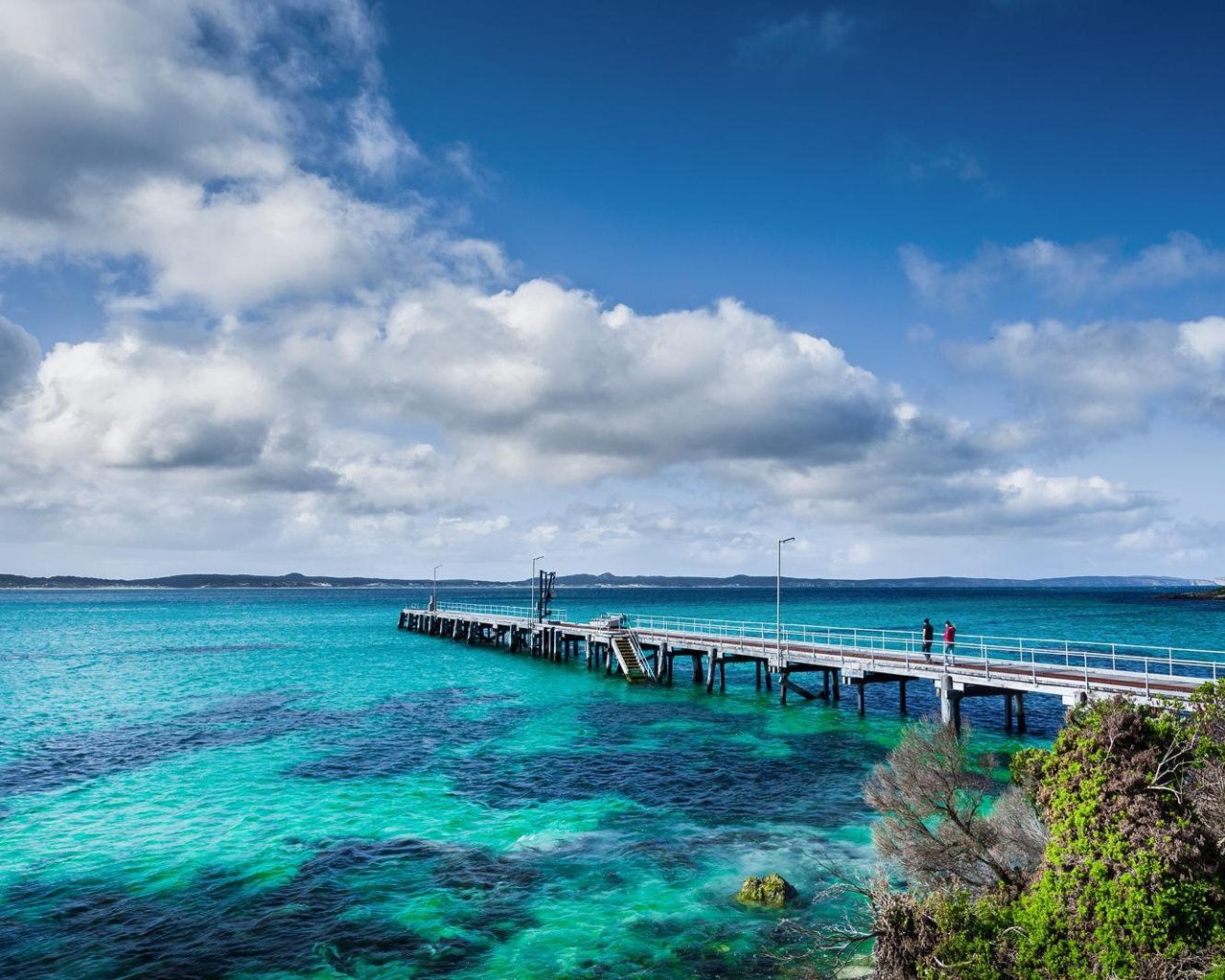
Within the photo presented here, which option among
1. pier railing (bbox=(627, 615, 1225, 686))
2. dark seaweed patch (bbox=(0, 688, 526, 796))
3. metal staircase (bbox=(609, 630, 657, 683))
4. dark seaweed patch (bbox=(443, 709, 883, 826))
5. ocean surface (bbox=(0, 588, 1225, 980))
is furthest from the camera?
metal staircase (bbox=(609, 630, 657, 683))

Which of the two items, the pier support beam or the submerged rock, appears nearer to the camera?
the submerged rock

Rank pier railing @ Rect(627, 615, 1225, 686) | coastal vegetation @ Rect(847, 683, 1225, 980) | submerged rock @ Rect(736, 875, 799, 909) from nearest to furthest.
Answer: coastal vegetation @ Rect(847, 683, 1225, 980) < submerged rock @ Rect(736, 875, 799, 909) < pier railing @ Rect(627, 615, 1225, 686)

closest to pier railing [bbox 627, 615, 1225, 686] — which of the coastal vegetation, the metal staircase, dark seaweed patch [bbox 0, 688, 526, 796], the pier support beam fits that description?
the pier support beam

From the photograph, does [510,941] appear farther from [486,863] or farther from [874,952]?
[874,952]

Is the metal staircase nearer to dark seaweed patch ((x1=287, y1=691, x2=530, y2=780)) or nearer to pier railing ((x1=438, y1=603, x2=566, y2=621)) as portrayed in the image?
dark seaweed patch ((x1=287, y1=691, x2=530, y2=780))

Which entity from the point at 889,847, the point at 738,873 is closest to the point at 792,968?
the point at 889,847

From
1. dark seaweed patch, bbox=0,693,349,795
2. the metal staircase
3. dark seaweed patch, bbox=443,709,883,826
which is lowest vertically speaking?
dark seaweed patch, bbox=0,693,349,795

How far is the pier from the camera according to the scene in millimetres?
26312

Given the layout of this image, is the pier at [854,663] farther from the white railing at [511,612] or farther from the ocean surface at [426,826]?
the ocean surface at [426,826]

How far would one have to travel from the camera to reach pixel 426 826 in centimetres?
2080

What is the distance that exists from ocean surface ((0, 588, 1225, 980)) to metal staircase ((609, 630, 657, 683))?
9.93 ft

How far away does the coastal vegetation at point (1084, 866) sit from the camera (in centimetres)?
921

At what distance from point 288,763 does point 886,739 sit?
22.8 m

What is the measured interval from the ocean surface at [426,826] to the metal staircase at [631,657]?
3.03 metres
